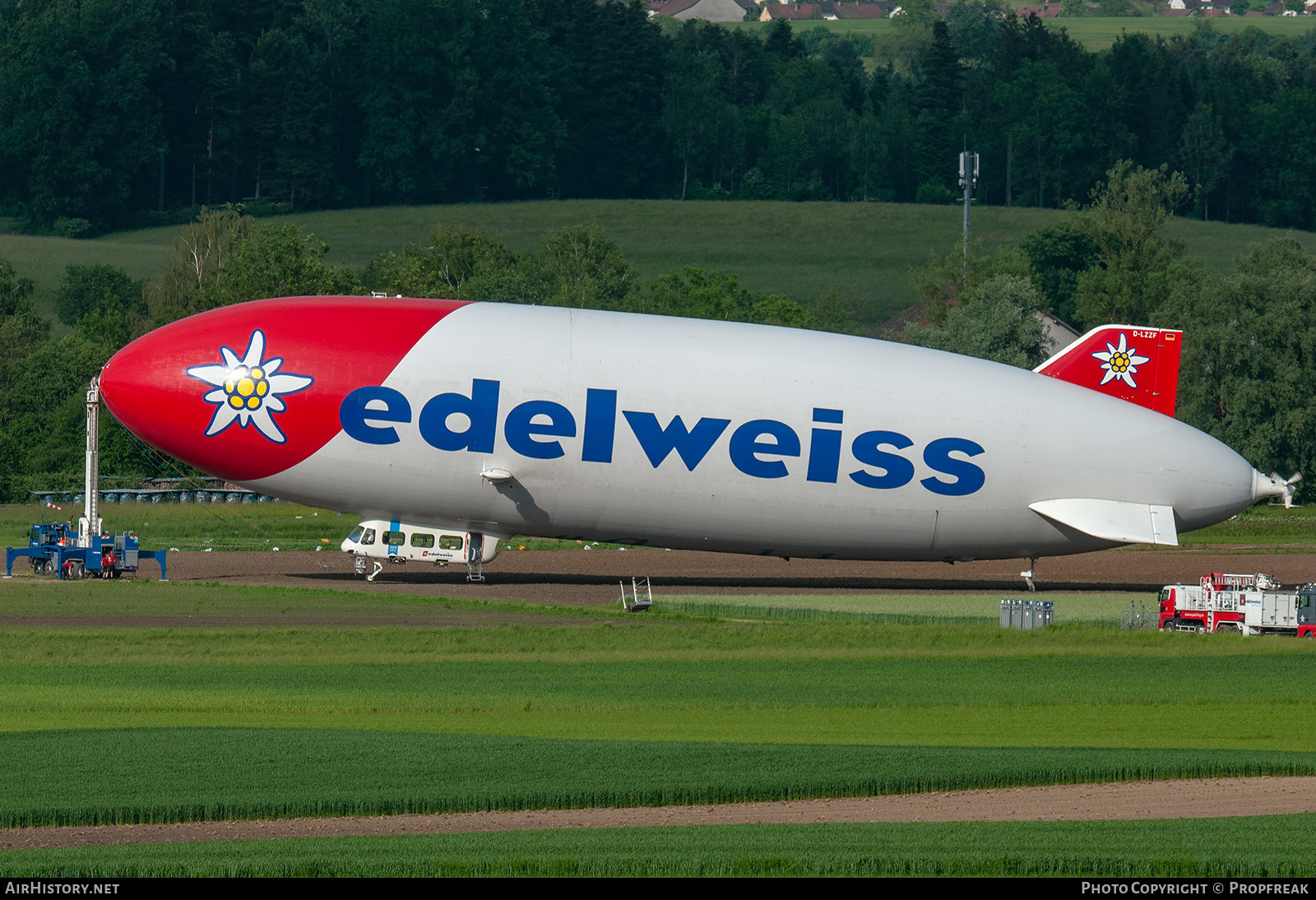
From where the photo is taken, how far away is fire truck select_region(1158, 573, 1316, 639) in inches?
1885

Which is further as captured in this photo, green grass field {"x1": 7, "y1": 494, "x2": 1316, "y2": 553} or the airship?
green grass field {"x1": 7, "y1": 494, "x2": 1316, "y2": 553}

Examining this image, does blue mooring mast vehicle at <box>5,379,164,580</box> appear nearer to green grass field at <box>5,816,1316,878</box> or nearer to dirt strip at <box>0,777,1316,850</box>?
dirt strip at <box>0,777,1316,850</box>

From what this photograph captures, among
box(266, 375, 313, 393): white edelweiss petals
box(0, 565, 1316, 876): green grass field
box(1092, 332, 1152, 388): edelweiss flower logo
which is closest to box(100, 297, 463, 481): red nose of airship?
box(266, 375, 313, 393): white edelweiss petals

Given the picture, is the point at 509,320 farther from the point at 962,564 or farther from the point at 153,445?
the point at 962,564

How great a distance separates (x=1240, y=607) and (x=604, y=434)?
64.1 ft

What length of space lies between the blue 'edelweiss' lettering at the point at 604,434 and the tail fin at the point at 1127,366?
27.8 feet

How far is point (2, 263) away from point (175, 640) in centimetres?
10945

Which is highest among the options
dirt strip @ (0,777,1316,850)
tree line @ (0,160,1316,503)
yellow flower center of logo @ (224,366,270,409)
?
tree line @ (0,160,1316,503)

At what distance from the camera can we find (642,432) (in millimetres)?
53031

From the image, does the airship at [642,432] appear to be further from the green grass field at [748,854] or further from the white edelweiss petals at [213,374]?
Answer: the green grass field at [748,854]

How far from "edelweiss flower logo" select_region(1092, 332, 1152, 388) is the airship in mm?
3577

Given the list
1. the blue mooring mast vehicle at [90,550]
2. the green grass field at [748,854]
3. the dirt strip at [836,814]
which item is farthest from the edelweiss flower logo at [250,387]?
A: the green grass field at [748,854]

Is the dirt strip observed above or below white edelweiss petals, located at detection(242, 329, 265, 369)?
below

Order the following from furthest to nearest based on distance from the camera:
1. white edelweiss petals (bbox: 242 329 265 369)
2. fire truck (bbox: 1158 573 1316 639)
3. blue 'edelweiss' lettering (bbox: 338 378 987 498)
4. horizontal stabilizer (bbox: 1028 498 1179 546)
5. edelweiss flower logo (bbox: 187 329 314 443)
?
horizontal stabilizer (bbox: 1028 498 1179 546) < white edelweiss petals (bbox: 242 329 265 369) < edelweiss flower logo (bbox: 187 329 314 443) < blue 'edelweiss' lettering (bbox: 338 378 987 498) < fire truck (bbox: 1158 573 1316 639)
